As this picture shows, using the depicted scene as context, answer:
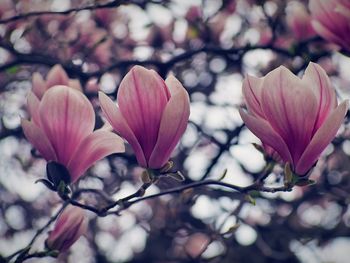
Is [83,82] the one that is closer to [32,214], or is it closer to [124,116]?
[124,116]

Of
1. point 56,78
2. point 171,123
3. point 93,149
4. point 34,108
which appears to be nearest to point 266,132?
point 171,123

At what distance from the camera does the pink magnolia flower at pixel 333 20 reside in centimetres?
110

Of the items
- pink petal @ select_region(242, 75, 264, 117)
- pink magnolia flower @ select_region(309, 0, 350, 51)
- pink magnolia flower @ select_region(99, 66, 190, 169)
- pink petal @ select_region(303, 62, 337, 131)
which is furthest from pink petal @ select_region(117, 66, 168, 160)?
pink magnolia flower @ select_region(309, 0, 350, 51)

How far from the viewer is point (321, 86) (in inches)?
32.7

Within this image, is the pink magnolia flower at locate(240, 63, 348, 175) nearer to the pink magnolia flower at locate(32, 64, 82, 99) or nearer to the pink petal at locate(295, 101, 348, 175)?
the pink petal at locate(295, 101, 348, 175)

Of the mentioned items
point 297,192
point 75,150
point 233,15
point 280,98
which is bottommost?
point 297,192

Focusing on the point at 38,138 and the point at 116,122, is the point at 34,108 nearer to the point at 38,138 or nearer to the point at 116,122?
the point at 38,138

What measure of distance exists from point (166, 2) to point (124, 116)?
1.24 meters

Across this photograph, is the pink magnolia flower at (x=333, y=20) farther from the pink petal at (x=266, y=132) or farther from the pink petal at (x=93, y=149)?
the pink petal at (x=93, y=149)

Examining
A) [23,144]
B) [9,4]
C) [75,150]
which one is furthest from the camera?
[23,144]

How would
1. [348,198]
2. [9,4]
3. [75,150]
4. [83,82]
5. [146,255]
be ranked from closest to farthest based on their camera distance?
[75,150] → [83,82] → [348,198] → [9,4] → [146,255]

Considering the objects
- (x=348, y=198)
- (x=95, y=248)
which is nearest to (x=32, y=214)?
(x=95, y=248)

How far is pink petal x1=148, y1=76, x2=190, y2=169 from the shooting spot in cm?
81

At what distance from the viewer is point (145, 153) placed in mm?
894
